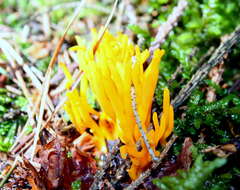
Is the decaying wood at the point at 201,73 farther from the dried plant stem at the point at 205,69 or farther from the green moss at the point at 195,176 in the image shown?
the green moss at the point at 195,176

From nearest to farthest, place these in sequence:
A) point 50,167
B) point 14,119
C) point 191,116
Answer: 1. point 50,167
2. point 191,116
3. point 14,119

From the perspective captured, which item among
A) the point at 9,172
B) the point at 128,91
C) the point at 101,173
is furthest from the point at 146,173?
the point at 9,172

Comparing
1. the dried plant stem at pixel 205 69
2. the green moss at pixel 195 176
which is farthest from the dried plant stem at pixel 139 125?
the dried plant stem at pixel 205 69

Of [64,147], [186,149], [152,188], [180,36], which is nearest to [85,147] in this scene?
[64,147]

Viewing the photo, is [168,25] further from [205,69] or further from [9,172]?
[9,172]

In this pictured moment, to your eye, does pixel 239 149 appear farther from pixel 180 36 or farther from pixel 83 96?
pixel 180 36

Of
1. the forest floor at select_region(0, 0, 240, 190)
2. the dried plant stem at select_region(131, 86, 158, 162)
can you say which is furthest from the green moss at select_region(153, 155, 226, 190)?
the dried plant stem at select_region(131, 86, 158, 162)

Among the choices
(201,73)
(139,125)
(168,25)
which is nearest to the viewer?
(139,125)
